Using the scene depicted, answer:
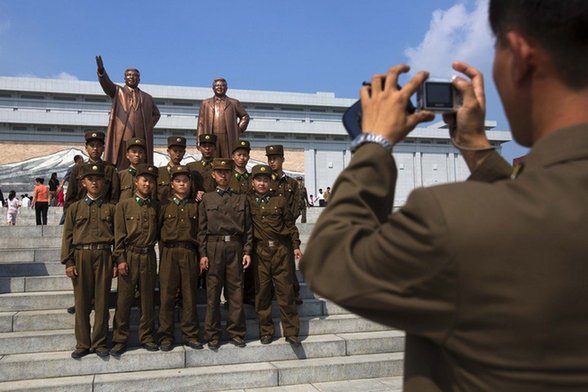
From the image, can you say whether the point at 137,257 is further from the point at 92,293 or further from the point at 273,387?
the point at 273,387

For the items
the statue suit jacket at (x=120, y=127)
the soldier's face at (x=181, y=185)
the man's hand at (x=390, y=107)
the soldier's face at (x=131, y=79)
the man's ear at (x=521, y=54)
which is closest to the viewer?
the man's ear at (x=521, y=54)

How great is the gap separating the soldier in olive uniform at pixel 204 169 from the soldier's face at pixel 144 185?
0.93 m

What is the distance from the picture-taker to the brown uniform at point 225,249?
500 centimetres

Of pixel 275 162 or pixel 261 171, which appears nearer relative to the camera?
pixel 261 171

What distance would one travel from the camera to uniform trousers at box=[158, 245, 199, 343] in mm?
4887

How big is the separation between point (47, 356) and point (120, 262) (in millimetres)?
1077

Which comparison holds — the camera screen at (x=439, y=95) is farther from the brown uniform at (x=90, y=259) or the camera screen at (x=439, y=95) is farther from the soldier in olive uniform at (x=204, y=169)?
the soldier in olive uniform at (x=204, y=169)

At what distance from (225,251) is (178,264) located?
0.52 metres

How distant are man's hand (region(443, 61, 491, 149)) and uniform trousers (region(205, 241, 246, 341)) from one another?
414 centimetres

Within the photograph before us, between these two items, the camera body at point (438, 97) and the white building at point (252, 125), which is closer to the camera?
the camera body at point (438, 97)

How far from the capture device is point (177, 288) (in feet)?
16.8

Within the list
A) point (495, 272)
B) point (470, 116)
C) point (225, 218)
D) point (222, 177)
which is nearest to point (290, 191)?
point (222, 177)

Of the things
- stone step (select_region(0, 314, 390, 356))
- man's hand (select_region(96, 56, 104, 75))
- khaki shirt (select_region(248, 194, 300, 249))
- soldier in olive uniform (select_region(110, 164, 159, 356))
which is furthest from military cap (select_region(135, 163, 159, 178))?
man's hand (select_region(96, 56, 104, 75))

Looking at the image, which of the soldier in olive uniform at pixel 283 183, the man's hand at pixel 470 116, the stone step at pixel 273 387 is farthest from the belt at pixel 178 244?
the man's hand at pixel 470 116
